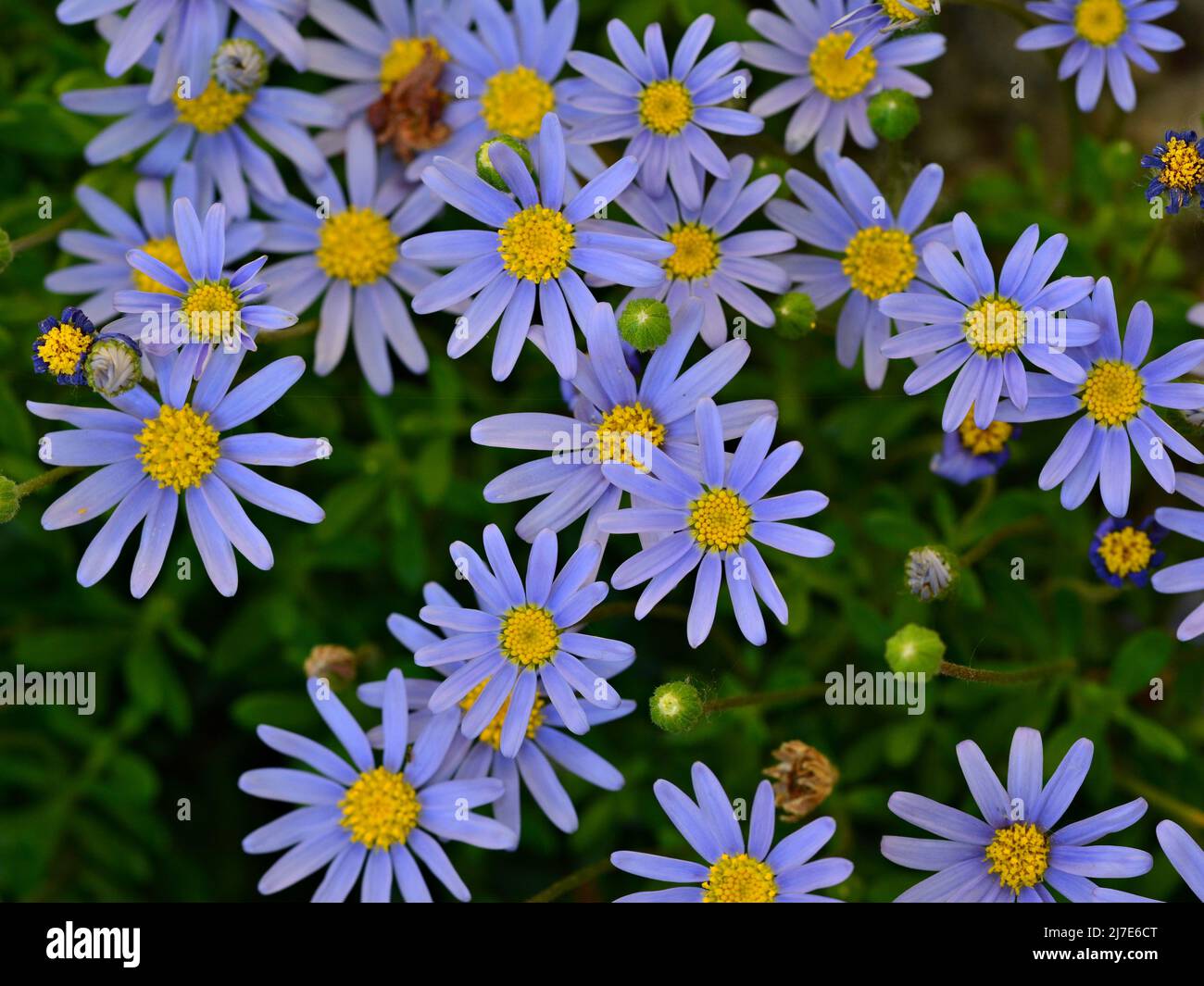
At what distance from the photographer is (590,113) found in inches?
114

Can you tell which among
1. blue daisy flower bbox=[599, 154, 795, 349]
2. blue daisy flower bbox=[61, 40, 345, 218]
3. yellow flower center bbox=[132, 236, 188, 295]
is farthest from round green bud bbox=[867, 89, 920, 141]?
yellow flower center bbox=[132, 236, 188, 295]

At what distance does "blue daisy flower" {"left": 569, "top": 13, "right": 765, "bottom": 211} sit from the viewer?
107 inches

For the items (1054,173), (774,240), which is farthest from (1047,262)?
(1054,173)

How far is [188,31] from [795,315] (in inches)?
70.0

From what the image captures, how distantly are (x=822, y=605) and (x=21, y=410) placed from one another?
7.85 feet

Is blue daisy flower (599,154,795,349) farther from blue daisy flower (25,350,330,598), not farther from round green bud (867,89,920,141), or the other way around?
blue daisy flower (25,350,330,598)

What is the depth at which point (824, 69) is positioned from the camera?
2934 millimetres

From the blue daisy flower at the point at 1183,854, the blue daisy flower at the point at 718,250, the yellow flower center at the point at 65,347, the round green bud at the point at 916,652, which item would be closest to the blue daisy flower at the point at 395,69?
A: the blue daisy flower at the point at 718,250

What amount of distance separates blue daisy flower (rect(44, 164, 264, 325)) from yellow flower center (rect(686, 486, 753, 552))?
141 cm

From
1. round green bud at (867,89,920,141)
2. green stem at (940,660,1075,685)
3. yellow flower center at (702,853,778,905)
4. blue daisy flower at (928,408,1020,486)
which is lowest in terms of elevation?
yellow flower center at (702,853,778,905)

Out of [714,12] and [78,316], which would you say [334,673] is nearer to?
[78,316]

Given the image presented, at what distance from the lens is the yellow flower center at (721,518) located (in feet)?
8.13

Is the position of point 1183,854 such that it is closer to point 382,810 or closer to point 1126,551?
point 1126,551

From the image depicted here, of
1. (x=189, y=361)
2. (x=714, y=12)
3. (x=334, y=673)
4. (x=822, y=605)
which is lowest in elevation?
(x=334, y=673)
